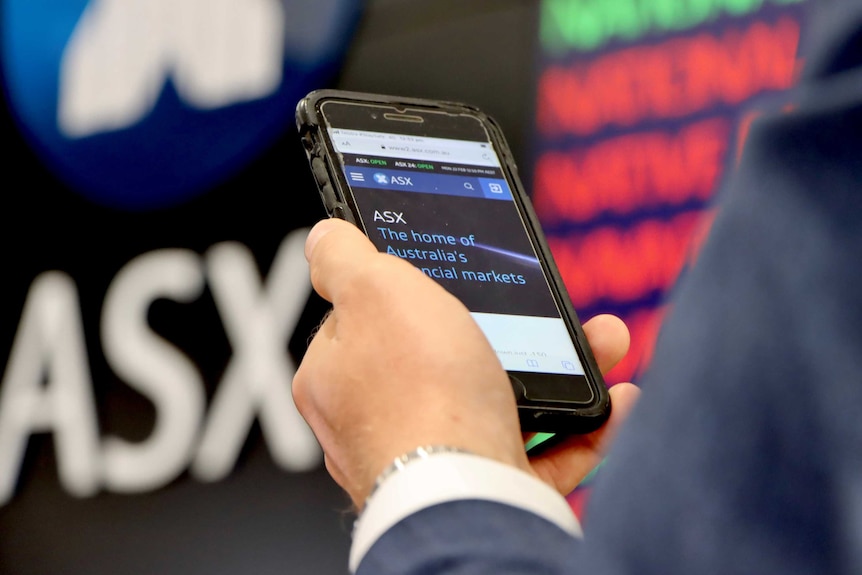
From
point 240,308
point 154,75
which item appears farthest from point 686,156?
point 154,75

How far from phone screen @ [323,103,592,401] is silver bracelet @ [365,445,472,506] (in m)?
0.31

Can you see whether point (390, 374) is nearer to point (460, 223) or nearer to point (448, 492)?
point (448, 492)

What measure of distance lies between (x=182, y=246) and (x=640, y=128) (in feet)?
2.45

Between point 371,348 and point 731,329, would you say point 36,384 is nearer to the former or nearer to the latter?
point 371,348

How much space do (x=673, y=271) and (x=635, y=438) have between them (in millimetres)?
1345

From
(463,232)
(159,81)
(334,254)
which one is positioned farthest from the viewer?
(159,81)

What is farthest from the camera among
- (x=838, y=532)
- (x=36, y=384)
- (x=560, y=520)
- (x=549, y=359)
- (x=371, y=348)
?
(x=36, y=384)

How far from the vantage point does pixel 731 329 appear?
0.78 ft

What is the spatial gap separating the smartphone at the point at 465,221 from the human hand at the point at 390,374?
0.13 m

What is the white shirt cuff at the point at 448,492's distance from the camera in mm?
374

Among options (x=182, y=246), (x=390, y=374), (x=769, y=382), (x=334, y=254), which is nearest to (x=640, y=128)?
(x=182, y=246)

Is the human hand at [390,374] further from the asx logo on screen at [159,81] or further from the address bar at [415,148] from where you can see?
the asx logo on screen at [159,81]

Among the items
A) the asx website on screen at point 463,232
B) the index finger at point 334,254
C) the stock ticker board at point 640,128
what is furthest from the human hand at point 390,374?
the stock ticker board at point 640,128

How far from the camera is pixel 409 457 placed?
0.43m
